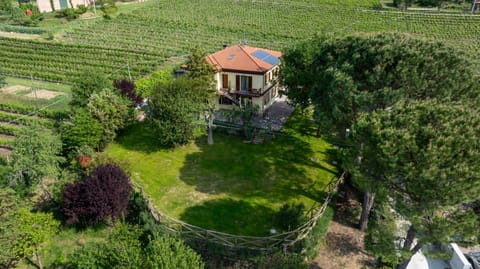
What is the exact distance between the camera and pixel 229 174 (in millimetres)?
25969

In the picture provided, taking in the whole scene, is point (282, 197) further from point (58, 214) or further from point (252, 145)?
point (58, 214)

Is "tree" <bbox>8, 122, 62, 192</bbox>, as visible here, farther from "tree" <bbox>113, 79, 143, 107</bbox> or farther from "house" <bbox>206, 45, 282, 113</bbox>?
"house" <bbox>206, 45, 282, 113</bbox>

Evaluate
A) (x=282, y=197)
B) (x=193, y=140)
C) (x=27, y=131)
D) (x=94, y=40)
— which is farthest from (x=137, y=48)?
(x=282, y=197)

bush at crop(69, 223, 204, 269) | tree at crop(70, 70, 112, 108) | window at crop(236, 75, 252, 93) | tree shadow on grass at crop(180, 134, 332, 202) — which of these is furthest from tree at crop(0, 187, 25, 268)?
window at crop(236, 75, 252, 93)

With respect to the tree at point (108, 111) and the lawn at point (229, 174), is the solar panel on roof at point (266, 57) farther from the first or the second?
the tree at point (108, 111)

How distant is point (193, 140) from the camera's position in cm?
Result: 2978

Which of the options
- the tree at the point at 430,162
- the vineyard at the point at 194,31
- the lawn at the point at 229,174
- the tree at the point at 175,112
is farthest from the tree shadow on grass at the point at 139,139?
the tree at the point at 430,162

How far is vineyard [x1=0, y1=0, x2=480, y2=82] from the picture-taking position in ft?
160

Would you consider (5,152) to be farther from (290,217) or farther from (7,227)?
(290,217)

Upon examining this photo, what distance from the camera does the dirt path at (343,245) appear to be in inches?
734

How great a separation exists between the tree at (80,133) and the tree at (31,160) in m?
3.94

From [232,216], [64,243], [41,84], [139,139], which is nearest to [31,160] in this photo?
[64,243]

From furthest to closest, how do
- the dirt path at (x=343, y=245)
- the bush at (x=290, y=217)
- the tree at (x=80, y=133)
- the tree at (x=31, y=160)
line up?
the tree at (x=80, y=133), the tree at (x=31, y=160), the bush at (x=290, y=217), the dirt path at (x=343, y=245)

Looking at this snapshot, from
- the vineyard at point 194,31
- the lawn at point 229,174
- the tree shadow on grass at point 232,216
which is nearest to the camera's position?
the tree shadow on grass at point 232,216
